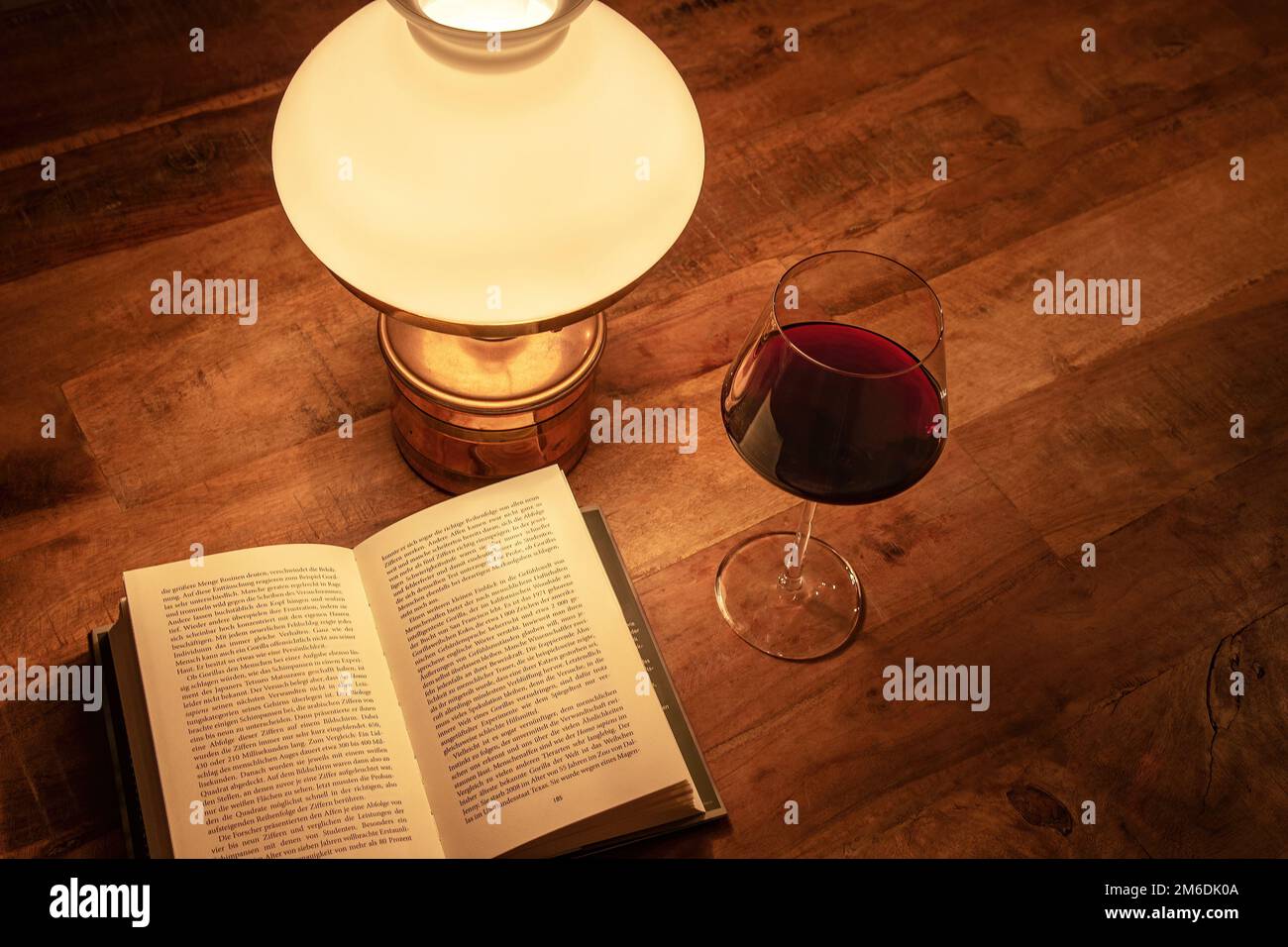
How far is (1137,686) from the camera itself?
959mm

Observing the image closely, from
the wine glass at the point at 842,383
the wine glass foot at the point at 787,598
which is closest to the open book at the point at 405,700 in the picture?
the wine glass foot at the point at 787,598

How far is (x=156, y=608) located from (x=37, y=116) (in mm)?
670

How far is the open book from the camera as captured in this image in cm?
79

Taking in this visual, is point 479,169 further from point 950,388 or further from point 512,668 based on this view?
point 950,388

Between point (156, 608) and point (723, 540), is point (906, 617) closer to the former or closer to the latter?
point (723, 540)

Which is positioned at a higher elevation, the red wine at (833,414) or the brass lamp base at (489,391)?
the red wine at (833,414)

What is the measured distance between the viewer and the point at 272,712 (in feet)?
2.69

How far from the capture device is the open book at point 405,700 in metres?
0.79

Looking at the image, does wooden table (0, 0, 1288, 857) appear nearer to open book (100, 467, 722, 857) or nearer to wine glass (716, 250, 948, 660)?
open book (100, 467, 722, 857)

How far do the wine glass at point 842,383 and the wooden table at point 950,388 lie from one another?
19 centimetres

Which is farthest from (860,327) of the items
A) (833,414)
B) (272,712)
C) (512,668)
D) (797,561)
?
(272,712)

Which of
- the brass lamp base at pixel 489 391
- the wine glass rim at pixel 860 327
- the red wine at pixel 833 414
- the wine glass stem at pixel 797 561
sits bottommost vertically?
the wine glass stem at pixel 797 561

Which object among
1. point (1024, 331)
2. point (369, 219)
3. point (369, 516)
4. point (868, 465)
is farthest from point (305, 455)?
point (1024, 331)

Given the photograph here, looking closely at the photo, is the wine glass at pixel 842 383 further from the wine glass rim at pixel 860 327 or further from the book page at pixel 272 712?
the book page at pixel 272 712
